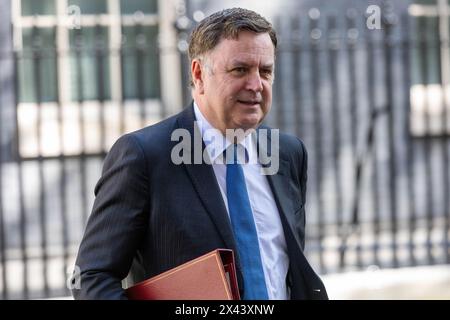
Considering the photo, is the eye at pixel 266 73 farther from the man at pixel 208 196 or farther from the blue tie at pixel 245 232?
the blue tie at pixel 245 232

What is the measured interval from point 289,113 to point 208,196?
25.2ft

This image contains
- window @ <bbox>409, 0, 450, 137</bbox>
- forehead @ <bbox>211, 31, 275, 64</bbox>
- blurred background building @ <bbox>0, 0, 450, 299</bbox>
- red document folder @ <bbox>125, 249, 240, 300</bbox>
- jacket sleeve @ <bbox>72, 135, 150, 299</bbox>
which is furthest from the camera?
window @ <bbox>409, 0, 450, 137</bbox>

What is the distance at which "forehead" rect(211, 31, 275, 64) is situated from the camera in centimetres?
288

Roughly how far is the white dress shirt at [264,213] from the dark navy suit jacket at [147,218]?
61mm

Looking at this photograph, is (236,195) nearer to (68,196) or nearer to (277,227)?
→ (277,227)

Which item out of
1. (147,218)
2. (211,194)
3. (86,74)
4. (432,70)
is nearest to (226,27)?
(211,194)

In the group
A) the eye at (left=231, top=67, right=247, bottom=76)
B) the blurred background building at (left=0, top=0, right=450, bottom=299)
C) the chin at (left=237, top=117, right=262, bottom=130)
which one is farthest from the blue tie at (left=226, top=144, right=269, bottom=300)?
the blurred background building at (left=0, top=0, right=450, bottom=299)

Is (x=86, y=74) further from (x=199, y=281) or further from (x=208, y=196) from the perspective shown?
(x=199, y=281)

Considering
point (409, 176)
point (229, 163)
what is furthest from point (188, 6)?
point (229, 163)

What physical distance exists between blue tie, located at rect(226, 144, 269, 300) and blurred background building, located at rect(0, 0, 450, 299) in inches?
234

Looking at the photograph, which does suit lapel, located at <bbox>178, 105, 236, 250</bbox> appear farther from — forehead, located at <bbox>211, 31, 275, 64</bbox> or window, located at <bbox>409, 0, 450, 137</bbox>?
window, located at <bbox>409, 0, 450, 137</bbox>

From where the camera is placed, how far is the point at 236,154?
10.0ft

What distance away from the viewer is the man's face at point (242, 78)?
9.44 ft
